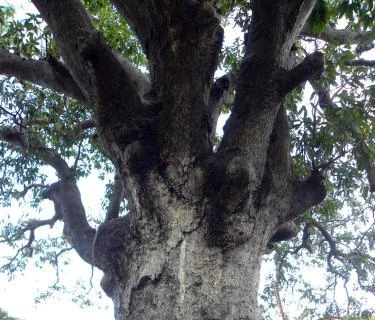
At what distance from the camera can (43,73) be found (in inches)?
156

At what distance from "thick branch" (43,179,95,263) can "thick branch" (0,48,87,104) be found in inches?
44.2

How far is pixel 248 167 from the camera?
2.91 metres

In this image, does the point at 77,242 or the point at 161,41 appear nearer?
the point at 161,41

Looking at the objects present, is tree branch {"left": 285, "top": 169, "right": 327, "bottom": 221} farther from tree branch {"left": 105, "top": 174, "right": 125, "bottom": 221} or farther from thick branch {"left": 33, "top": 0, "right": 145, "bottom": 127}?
tree branch {"left": 105, "top": 174, "right": 125, "bottom": 221}

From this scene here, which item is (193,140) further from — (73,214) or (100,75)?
(73,214)

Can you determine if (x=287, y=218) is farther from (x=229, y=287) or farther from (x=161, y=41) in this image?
(x=161, y=41)

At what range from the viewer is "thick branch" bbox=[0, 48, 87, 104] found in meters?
3.66

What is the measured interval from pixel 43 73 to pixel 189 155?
66.5 inches

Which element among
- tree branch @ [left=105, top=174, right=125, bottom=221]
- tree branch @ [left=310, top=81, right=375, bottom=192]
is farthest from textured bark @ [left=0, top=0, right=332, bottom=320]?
tree branch @ [left=310, top=81, right=375, bottom=192]

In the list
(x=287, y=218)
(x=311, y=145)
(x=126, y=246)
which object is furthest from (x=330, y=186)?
(x=126, y=246)

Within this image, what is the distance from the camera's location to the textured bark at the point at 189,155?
8.97 ft

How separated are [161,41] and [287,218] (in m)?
1.54

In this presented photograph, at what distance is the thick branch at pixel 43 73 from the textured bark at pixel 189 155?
90 mm

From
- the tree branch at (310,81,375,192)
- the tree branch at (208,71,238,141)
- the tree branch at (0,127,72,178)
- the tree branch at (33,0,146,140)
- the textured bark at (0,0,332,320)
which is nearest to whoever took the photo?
the textured bark at (0,0,332,320)
